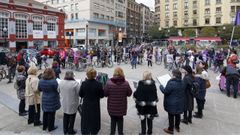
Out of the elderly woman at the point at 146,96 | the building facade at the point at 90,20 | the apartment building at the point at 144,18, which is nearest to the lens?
the elderly woman at the point at 146,96

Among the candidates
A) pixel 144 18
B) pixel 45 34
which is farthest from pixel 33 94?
pixel 144 18

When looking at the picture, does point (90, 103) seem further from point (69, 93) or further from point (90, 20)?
point (90, 20)

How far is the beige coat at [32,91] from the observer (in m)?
5.49

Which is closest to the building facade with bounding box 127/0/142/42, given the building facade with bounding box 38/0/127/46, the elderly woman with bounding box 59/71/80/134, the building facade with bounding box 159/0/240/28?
the building facade with bounding box 159/0/240/28

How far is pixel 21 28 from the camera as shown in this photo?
3578 cm

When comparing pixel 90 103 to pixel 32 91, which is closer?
pixel 90 103

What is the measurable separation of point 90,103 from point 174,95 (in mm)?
1947

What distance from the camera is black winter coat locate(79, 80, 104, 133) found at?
4.64 metres

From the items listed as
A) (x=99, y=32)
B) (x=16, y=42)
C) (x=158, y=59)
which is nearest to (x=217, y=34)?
(x=99, y=32)

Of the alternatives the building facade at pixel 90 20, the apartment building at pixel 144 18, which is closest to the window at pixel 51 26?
the building facade at pixel 90 20

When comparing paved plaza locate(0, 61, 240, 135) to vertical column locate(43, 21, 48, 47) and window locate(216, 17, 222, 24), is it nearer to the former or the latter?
vertical column locate(43, 21, 48, 47)

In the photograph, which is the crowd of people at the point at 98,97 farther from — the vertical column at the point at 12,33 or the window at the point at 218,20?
the window at the point at 218,20

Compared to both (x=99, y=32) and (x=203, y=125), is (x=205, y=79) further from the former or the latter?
(x=99, y=32)

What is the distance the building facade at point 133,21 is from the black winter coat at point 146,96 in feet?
251
